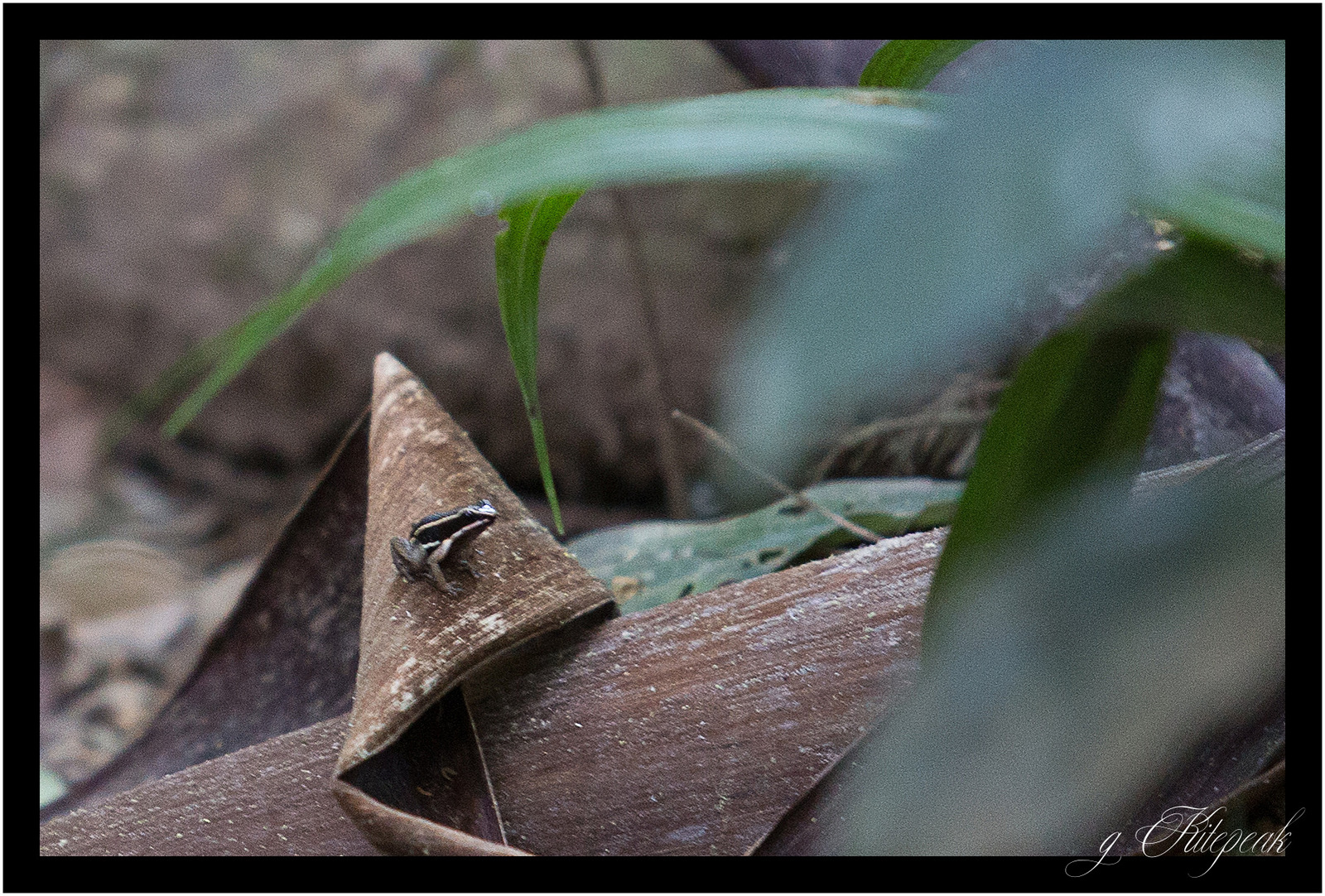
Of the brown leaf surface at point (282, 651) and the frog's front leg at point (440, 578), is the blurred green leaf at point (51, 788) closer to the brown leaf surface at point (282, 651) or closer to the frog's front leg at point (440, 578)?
the brown leaf surface at point (282, 651)

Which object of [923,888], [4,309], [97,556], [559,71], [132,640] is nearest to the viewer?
[923,888]

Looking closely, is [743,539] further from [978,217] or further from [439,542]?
[978,217]

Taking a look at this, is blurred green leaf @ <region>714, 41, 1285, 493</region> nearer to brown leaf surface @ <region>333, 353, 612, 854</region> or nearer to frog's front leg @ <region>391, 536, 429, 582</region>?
brown leaf surface @ <region>333, 353, 612, 854</region>

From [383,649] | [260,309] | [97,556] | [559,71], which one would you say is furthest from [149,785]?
[559,71]

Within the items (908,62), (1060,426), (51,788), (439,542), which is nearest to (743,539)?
(439,542)

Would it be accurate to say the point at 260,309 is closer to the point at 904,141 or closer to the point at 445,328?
the point at 904,141
